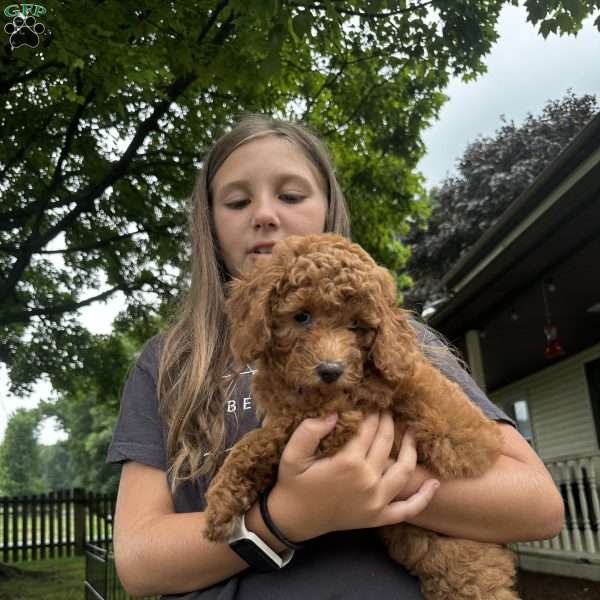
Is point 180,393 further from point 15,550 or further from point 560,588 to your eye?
point 15,550

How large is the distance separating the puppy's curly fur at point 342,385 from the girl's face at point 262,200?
Result: 0.45 meters

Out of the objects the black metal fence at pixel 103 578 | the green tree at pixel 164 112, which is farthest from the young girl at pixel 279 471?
the black metal fence at pixel 103 578

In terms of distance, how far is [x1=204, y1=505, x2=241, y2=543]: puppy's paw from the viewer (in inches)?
72.4

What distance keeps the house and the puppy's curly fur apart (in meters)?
4.93

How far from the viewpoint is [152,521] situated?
6.68ft

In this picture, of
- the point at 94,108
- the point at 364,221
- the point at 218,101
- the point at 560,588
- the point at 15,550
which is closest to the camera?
the point at 94,108

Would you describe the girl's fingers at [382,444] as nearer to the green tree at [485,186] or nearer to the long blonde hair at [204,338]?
the long blonde hair at [204,338]

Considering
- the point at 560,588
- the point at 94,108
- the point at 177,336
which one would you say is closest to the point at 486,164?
the point at 560,588

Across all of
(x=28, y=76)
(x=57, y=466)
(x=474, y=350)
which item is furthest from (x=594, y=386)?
(x=57, y=466)

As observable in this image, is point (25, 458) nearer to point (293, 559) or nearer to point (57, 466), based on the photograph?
point (57, 466)

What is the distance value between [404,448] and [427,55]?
7.82 metres

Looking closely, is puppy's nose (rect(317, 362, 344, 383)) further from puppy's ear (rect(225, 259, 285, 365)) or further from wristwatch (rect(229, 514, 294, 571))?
wristwatch (rect(229, 514, 294, 571))

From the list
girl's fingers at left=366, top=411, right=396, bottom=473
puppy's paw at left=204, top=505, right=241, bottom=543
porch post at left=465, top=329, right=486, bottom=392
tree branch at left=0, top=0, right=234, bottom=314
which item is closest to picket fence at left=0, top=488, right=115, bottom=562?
tree branch at left=0, top=0, right=234, bottom=314

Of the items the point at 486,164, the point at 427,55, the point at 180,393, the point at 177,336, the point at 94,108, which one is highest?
the point at 486,164
